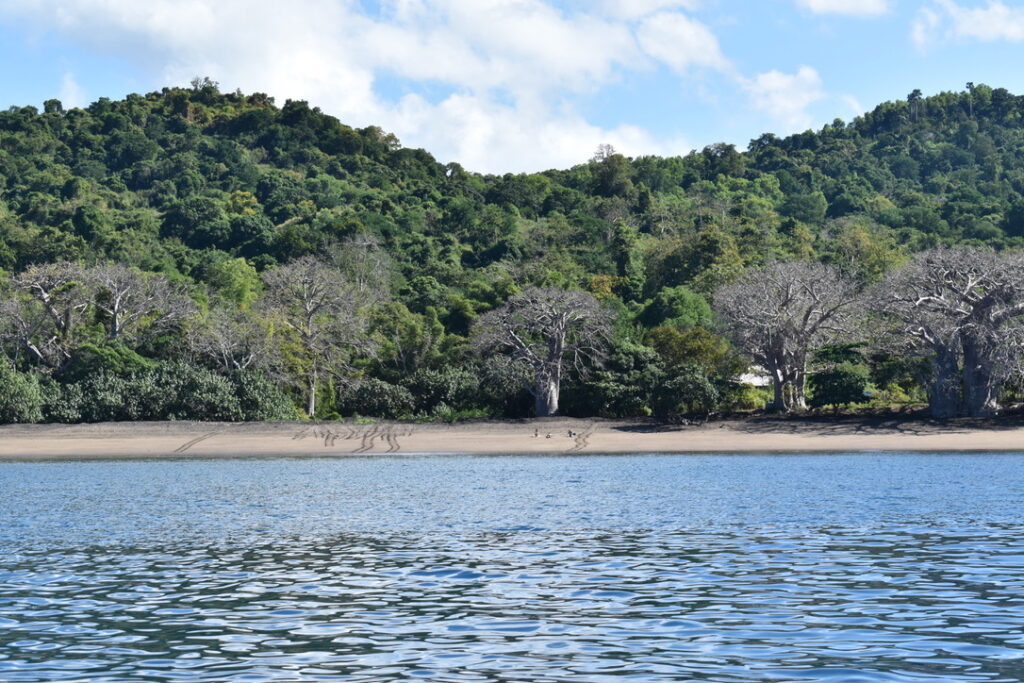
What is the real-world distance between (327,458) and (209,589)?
3269 cm

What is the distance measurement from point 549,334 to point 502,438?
7795 millimetres

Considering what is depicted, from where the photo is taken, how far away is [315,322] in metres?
65.4

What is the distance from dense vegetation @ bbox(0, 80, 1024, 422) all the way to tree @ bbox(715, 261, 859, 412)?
1.57 meters

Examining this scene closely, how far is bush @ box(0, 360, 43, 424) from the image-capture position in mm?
56062

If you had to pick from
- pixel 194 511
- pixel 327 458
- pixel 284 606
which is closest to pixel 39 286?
pixel 327 458

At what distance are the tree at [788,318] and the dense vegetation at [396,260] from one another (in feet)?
5.14

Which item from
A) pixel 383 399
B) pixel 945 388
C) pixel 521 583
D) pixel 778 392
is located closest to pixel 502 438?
pixel 383 399

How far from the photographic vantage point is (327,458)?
4953 cm

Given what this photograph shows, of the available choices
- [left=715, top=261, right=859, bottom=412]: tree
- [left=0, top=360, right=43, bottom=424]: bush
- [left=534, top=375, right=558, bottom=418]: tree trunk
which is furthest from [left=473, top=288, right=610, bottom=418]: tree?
[left=0, top=360, right=43, bottom=424]: bush

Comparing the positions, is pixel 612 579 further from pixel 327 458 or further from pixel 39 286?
pixel 39 286

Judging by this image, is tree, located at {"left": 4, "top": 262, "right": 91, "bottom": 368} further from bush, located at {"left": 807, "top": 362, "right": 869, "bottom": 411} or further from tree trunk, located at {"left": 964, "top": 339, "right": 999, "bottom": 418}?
tree trunk, located at {"left": 964, "top": 339, "right": 999, "bottom": 418}

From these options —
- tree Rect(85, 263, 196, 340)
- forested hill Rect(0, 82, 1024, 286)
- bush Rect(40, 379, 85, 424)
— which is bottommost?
bush Rect(40, 379, 85, 424)

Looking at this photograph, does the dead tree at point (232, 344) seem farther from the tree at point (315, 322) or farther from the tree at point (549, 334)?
the tree at point (549, 334)

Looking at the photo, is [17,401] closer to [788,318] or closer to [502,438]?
[502,438]
